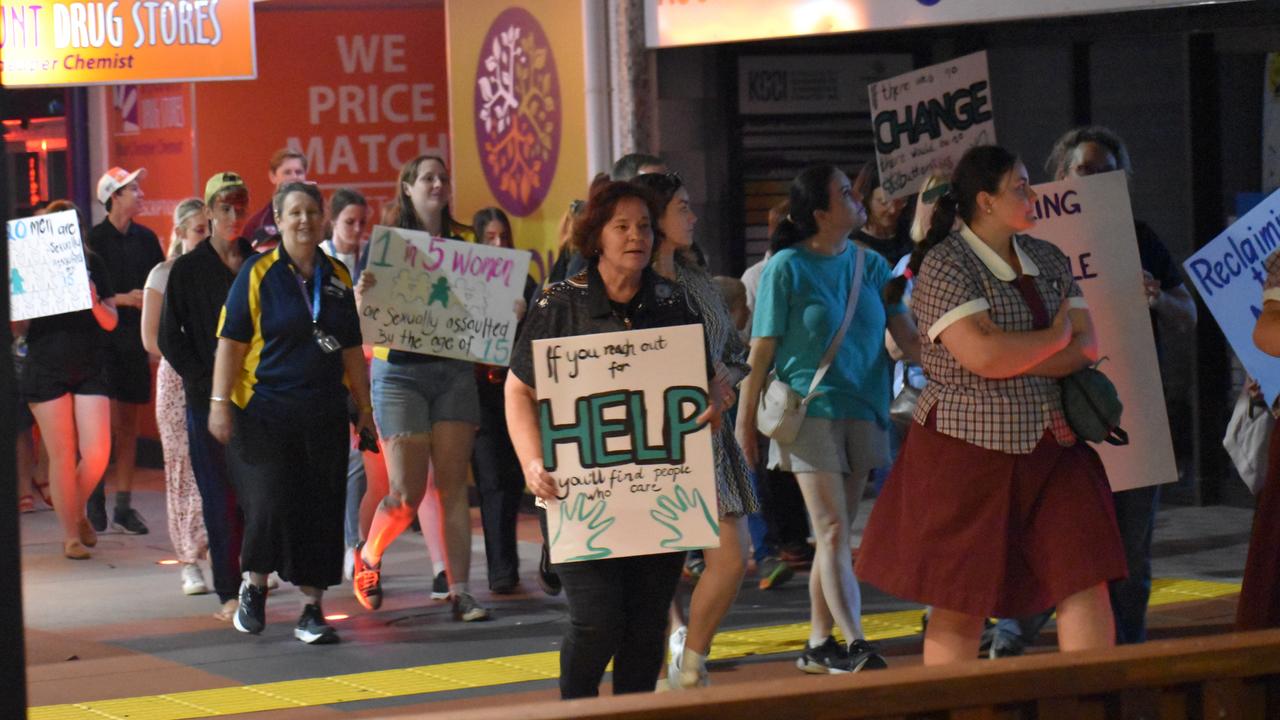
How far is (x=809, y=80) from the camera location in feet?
44.9

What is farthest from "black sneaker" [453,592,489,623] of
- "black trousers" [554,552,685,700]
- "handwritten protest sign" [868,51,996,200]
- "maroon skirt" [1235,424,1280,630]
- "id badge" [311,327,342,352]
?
"maroon skirt" [1235,424,1280,630]

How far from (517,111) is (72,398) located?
131 inches

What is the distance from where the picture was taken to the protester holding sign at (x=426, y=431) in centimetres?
966

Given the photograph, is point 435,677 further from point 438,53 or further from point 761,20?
point 438,53

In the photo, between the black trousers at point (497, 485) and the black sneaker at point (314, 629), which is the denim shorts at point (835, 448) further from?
the black trousers at point (497, 485)

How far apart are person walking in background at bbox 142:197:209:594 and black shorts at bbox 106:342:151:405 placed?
249cm

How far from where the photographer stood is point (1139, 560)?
7.55m

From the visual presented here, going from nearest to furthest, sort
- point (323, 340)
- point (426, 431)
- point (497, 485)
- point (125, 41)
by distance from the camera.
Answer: point (323, 340)
point (426, 431)
point (497, 485)
point (125, 41)

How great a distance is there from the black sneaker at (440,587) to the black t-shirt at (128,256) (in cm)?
405

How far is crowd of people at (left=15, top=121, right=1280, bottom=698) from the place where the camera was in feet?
20.1

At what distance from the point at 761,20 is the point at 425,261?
327cm

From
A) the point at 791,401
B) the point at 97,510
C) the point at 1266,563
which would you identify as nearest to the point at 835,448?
the point at 791,401

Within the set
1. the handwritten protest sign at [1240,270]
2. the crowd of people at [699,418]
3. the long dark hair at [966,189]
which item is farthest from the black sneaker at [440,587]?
the long dark hair at [966,189]

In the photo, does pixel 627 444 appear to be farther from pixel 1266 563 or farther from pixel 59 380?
pixel 59 380
